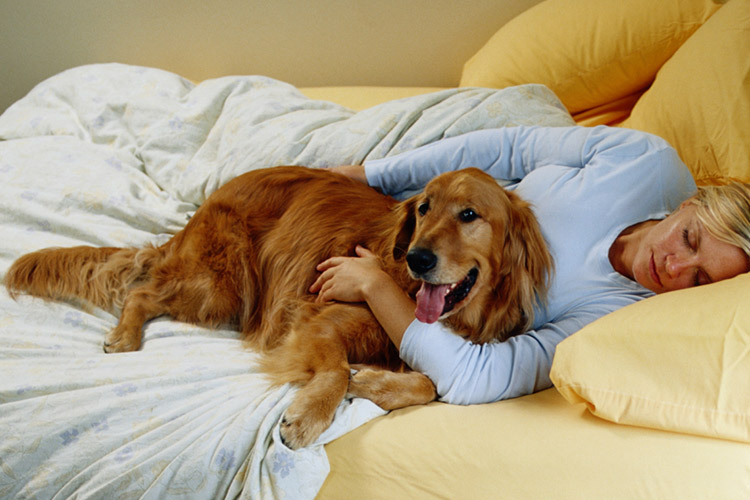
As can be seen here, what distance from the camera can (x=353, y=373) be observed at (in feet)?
5.07

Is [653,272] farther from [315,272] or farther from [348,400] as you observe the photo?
[315,272]

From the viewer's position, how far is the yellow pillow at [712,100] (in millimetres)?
1975

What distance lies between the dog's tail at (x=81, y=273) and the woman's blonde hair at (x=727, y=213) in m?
1.71

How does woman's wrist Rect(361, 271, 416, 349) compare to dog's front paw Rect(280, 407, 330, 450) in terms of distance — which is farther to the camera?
woman's wrist Rect(361, 271, 416, 349)

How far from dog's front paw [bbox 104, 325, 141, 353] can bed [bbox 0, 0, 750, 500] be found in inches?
2.3

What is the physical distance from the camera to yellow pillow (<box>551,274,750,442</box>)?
3.55 feet

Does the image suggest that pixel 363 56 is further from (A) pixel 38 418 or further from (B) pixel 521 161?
Answer: (A) pixel 38 418

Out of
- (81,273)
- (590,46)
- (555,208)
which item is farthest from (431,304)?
(590,46)

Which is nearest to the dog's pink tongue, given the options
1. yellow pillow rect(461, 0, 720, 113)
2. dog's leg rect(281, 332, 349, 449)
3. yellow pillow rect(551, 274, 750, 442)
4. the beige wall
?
dog's leg rect(281, 332, 349, 449)

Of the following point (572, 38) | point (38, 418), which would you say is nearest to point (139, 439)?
point (38, 418)

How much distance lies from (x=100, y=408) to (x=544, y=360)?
1.12 metres

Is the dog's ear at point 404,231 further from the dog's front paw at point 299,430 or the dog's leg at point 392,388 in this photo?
the dog's front paw at point 299,430

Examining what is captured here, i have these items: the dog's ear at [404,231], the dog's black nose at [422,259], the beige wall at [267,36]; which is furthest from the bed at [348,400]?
the beige wall at [267,36]

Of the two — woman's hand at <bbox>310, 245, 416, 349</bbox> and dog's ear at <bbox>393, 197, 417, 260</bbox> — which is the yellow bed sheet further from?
dog's ear at <bbox>393, 197, 417, 260</bbox>
